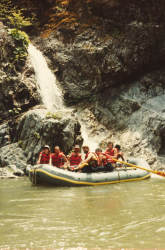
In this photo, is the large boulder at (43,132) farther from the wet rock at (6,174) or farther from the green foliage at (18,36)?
the green foliage at (18,36)

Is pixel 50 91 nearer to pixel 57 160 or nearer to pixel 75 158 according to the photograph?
pixel 75 158

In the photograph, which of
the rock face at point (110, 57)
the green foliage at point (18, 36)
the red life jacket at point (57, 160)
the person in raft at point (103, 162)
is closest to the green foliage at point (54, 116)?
the red life jacket at point (57, 160)

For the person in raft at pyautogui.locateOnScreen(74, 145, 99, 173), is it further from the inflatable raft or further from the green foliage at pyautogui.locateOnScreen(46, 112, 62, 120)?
the green foliage at pyautogui.locateOnScreen(46, 112, 62, 120)

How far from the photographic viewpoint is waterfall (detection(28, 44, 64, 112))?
15070 millimetres

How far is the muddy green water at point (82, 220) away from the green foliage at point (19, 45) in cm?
914

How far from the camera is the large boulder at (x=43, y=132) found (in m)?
12.3

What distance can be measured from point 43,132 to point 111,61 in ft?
22.1

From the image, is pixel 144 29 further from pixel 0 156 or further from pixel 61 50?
pixel 0 156

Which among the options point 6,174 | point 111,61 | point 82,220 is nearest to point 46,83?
point 111,61

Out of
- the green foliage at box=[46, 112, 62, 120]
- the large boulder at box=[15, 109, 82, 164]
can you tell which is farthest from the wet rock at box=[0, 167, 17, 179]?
the green foliage at box=[46, 112, 62, 120]

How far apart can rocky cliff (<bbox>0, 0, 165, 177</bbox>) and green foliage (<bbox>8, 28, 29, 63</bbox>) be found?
0.42 m

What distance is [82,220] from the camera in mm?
4633

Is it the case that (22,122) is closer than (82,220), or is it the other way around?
(82,220)

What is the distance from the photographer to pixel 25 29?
58.2 ft
